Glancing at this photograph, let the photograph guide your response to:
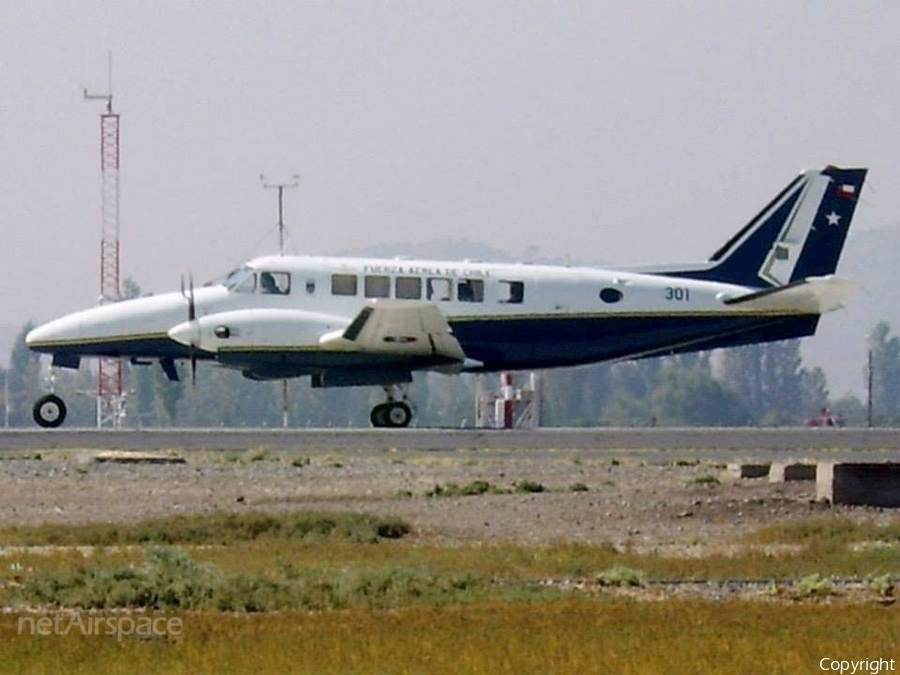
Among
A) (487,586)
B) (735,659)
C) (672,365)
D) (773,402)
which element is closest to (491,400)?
(487,586)

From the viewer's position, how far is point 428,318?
4891 centimetres

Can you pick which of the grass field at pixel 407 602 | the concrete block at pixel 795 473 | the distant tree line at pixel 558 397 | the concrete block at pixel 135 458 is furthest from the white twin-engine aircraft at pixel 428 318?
the distant tree line at pixel 558 397

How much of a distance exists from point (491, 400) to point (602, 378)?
89442mm

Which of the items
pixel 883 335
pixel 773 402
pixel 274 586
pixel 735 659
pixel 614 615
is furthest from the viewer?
pixel 883 335

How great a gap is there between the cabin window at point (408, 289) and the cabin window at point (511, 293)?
1907mm

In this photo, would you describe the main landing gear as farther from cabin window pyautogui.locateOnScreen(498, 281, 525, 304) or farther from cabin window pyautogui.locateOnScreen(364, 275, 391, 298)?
cabin window pyautogui.locateOnScreen(498, 281, 525, 304)

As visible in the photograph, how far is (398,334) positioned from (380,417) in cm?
255

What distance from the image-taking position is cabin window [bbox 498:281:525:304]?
50.5 metres

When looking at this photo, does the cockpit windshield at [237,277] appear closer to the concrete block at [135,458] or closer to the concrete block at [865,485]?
the concrete block at [135,458]

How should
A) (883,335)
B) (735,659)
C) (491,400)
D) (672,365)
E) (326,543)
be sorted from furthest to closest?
(883,335)
(672,365)
(491,400)
(326,543)
(735,659)

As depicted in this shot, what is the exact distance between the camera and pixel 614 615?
19469 millimetres

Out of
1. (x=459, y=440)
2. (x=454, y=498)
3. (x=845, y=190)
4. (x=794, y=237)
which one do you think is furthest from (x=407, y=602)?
(x=845, y=190)

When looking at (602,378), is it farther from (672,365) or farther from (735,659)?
(735,659)

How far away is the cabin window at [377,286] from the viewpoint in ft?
164
